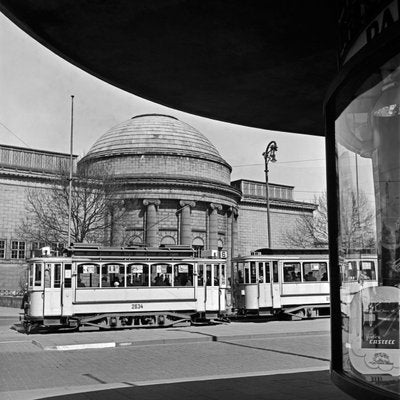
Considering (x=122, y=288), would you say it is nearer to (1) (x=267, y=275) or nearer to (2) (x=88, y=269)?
(2) (x=88, y=269)

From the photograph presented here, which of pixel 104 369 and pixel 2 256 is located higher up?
pixel 2 256

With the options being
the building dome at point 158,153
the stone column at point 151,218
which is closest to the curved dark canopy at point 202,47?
the building dome at point 158,153

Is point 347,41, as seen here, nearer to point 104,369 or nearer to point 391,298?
point 391,298

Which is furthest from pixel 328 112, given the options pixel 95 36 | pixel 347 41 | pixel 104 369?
pixel 104 369

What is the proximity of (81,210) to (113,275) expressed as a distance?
61.0ft

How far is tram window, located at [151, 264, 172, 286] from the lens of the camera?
89.5 feet

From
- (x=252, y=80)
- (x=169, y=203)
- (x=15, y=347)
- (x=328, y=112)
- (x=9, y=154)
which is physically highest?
(x=9, y=154)

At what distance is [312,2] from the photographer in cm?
530

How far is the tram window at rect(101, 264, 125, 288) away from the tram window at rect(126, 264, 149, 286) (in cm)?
29

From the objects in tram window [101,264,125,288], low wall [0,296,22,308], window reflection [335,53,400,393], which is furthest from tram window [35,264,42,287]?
window reflection [335,53,400,393]

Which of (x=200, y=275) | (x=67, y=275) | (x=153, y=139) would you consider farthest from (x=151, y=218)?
(x=67, y=275)

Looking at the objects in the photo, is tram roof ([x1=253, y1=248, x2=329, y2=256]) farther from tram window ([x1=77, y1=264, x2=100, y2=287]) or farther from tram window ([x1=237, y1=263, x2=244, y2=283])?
tram window ([x1=77, y1=264, x2=100, y2=287])

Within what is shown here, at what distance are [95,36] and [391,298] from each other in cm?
400

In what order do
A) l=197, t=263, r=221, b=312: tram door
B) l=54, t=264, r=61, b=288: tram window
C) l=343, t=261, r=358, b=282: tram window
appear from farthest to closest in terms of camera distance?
l=197, t=263, r=221, b=312: tram door, l=54, t=264, r=61, b=288: tram window, l=343, t=261, r=358, b=282: tram window
